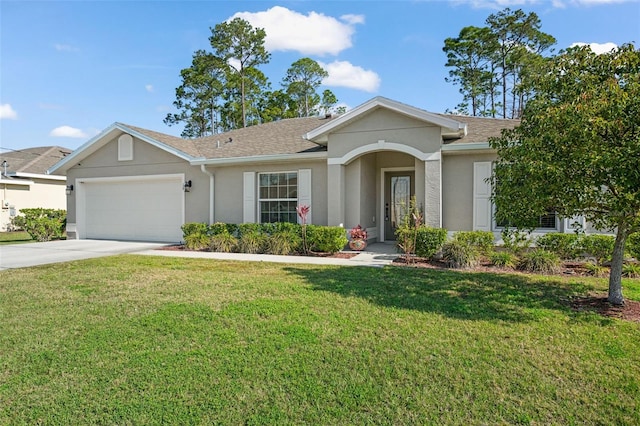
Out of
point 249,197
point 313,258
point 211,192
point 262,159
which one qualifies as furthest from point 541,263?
point 211,192

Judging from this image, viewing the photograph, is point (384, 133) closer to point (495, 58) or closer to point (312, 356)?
point (312, 356)

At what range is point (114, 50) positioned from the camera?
49.5 ft

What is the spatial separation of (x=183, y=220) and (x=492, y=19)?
1065 inches

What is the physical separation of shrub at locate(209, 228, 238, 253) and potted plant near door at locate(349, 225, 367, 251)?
3576mm

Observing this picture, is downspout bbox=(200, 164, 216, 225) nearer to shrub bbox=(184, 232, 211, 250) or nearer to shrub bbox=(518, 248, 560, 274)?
shrub bbox=(184, 232, 211, 250)

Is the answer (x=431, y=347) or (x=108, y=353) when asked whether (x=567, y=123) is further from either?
(x=108, y=353)

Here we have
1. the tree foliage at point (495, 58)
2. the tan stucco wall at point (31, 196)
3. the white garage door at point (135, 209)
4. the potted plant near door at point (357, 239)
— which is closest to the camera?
the potted plant near door at point (357, 239)

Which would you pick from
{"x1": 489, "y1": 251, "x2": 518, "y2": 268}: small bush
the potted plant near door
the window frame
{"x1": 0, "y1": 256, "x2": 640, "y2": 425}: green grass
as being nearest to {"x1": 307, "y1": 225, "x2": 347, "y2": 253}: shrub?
the potted plant near door

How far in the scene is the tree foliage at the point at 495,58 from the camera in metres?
27.0

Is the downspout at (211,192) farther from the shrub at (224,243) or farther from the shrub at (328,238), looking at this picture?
the shrub at (328,238)

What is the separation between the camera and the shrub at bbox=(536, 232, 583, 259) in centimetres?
898

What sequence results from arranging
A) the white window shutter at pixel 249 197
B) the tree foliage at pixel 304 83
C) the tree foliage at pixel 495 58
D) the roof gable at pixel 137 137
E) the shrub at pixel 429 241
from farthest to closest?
1. the tree foliage at pixel 304 83
2. the tree foliage at pixel 495 58
3. the roof gable at pixel 137 137
4. the white window shutter at pixel 249 197
5. the shrub at pixel 429 241

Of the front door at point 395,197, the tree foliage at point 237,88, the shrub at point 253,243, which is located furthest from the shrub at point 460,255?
the tree foliage at point 237,88

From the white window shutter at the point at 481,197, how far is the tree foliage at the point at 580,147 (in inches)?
165
